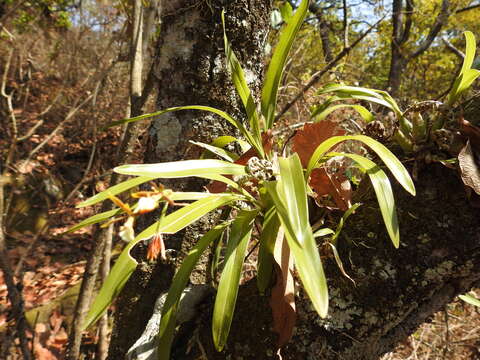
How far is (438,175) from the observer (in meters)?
0.73

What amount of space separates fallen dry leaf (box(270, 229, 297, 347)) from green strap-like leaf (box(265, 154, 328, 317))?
159 mm

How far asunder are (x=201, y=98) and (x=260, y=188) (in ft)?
1.37

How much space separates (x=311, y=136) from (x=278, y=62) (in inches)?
9.3

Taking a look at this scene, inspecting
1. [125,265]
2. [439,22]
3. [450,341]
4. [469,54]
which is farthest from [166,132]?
[439,22]

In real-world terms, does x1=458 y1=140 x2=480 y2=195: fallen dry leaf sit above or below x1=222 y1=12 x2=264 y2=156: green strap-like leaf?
below

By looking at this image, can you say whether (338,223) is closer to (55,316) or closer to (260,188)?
(260,188)

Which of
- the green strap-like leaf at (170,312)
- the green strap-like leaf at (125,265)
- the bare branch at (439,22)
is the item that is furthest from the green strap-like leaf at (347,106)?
the bare branch at (439,22)

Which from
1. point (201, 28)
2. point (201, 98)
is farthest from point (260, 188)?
point (201, 28)

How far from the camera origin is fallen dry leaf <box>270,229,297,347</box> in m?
0.67

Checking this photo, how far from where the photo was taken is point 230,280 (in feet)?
2.15

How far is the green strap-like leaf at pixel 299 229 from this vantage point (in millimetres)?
489

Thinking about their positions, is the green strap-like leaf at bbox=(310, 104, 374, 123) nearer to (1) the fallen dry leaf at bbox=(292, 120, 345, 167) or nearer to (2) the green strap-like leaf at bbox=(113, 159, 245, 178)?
(1) the fallen dry leaf at bbox=(292, 120, 345, 167)

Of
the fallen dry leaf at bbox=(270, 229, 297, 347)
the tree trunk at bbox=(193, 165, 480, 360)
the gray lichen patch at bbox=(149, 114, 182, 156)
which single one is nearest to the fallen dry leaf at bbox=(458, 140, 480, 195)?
the tree trunk at bbox=(193, 165, 480, 360)

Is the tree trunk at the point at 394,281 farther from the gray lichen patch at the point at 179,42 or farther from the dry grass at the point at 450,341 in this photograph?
the dry grass at the point at 450,341
